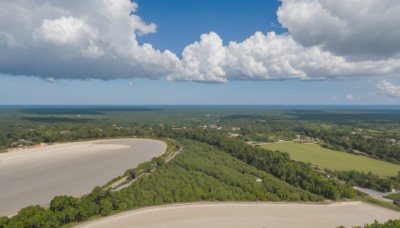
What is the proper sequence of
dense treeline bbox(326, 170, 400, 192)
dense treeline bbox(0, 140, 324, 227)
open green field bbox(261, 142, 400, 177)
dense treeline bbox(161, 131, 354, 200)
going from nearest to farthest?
dense treeline bbox(0, 140, 324, 227)
dense treeline bbox(161, 131, 354, 200)
dense treeline bbox(326, 170, 400, 192)
open green field bbox(261, 142, 400, 177)

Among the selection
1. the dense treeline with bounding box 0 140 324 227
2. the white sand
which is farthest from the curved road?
the white sand

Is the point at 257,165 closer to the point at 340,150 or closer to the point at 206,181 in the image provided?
the point at 206,181

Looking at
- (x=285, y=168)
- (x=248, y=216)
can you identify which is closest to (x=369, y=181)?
(x=285, y=168)

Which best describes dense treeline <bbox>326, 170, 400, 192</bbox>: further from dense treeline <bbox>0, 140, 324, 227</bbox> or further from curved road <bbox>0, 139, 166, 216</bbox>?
curved road <bbox>0, 139, 166, 216</bbox>

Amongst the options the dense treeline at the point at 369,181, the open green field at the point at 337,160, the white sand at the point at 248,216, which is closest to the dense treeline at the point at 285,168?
the white sand at the point at 248,216

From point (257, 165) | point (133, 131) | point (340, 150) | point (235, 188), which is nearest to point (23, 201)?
point (235, 188)

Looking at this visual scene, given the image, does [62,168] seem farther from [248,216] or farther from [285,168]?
[285,168]

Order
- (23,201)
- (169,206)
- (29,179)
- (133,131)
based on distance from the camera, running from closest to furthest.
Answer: (169,206), (23,201), (29,179), (133,131)

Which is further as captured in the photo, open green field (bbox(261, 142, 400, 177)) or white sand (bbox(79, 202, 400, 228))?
open green field (bbox(261, 142, 400, 177))
